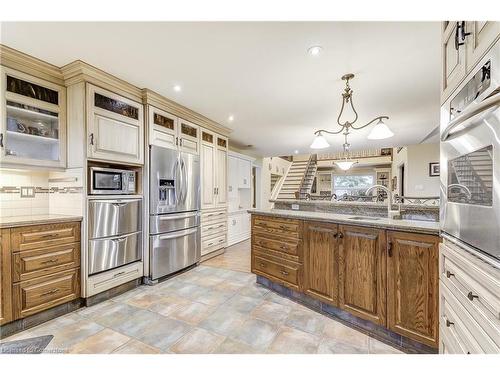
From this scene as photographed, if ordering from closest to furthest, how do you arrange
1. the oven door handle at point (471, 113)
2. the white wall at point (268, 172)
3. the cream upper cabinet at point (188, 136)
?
the oven door handle at point (471, 113) < the cream upper cabinet at point (188, 136) < the white wall at point (268, 172)

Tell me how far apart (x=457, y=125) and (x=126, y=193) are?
9.91ft

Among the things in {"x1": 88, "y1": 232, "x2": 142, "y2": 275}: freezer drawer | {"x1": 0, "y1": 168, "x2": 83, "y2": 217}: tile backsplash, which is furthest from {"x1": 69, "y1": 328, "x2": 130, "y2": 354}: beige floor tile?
{"x1": 0, "y1": 168, "x2": 83, "y2": 217}: tile backsplash

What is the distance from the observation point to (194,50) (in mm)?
2035

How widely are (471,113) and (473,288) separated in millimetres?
681

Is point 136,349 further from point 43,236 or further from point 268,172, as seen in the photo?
point 268,172

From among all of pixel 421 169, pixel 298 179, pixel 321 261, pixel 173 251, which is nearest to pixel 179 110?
pixel 173 251

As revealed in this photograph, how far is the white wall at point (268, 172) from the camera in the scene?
7.55 meters

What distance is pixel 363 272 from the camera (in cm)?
192

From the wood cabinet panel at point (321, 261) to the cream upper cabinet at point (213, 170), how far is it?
218cm

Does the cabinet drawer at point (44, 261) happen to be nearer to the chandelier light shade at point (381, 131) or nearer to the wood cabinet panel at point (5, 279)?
the wood cabinet panel at point (5, 279)

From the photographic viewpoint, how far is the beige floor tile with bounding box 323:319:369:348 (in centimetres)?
183

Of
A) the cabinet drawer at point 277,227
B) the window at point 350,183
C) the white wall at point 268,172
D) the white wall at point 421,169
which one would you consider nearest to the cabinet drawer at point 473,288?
the cabinet drawer at point 277,227
